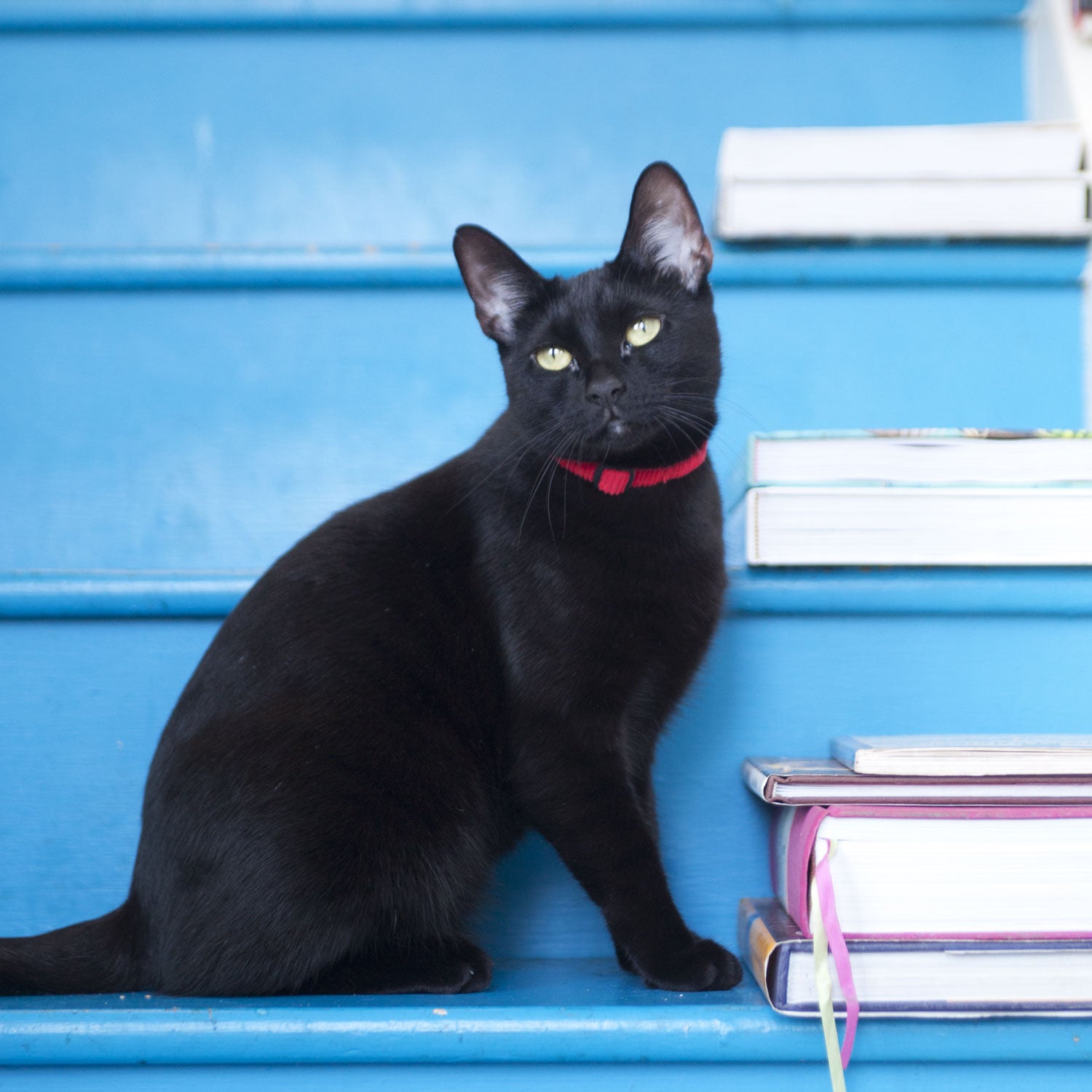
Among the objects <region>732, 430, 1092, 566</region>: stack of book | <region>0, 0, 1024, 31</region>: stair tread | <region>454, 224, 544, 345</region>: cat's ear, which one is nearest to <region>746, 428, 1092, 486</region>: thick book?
<region>732, 430, 1092, 566</region>: stack of book

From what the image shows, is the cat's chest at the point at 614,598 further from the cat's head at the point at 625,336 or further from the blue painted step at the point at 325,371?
the blue painted step at the point at 325,371

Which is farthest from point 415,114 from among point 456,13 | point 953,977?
point 953,977

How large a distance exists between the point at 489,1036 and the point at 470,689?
0.90 ft

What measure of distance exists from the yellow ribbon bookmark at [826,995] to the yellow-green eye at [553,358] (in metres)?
0.48

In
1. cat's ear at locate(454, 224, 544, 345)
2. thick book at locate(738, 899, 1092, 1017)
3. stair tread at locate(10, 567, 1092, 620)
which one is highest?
cat's ear at locate(454, 224, 544, 345)

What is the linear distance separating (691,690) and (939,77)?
0.83 meters

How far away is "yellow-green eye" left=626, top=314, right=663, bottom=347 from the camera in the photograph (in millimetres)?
875

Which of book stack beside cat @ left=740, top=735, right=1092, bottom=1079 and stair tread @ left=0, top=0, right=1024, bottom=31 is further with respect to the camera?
stair tread @ left=0, top=0, right=1024, bottom=31

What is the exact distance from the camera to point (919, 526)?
876 millimetres

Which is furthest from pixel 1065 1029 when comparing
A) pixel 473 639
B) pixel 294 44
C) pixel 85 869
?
pixel 294 44

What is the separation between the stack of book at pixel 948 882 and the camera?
0.65m

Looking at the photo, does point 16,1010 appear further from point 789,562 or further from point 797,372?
point 797,372

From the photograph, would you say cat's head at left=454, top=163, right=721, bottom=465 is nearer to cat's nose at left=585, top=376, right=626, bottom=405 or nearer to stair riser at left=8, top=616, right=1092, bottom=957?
cat's nose at left=585, top=376, right=626, bottom=405

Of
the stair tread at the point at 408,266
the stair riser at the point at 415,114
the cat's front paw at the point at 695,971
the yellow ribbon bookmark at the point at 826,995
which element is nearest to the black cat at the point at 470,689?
the cat's front paw at the point at 695,971
